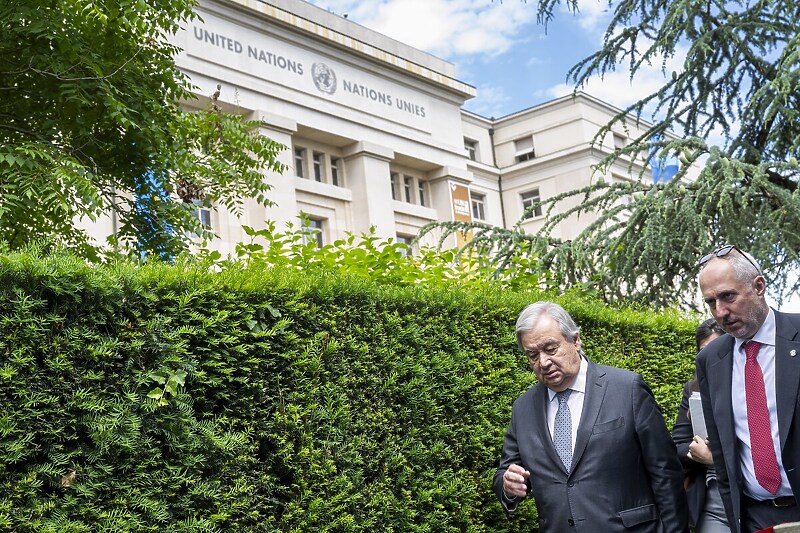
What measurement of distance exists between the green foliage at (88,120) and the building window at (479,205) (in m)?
48.1

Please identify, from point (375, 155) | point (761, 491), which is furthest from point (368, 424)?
point (375, 155)

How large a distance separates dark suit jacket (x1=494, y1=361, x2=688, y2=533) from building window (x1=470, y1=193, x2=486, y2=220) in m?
54.0

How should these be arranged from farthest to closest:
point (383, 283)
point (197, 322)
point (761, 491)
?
point (383, 283) → point (197, 322) → point (761, 491)

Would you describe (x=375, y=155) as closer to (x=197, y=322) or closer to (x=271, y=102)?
(x=271, y=102)

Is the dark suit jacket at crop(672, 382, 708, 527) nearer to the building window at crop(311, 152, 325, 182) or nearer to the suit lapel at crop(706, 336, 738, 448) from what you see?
the suit lapel at crop(706, 336, 738, 448)

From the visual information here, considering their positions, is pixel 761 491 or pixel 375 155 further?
pixel 375 155

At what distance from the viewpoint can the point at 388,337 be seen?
568cm

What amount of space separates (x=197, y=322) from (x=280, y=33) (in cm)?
3770

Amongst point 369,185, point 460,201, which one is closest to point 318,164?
point 369,185

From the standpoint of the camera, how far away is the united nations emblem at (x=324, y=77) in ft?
138

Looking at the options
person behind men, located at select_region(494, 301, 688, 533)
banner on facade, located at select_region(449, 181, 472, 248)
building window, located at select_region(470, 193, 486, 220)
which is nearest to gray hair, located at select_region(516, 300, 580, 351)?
person behind men, located at select_region(494, 301, 688, 533)

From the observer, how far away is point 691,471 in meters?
4.57

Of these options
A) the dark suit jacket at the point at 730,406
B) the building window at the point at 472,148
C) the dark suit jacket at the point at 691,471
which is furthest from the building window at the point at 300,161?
the dark suit jacket at the point at 730,406

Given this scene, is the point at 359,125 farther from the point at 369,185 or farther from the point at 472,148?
the point at 472,148
